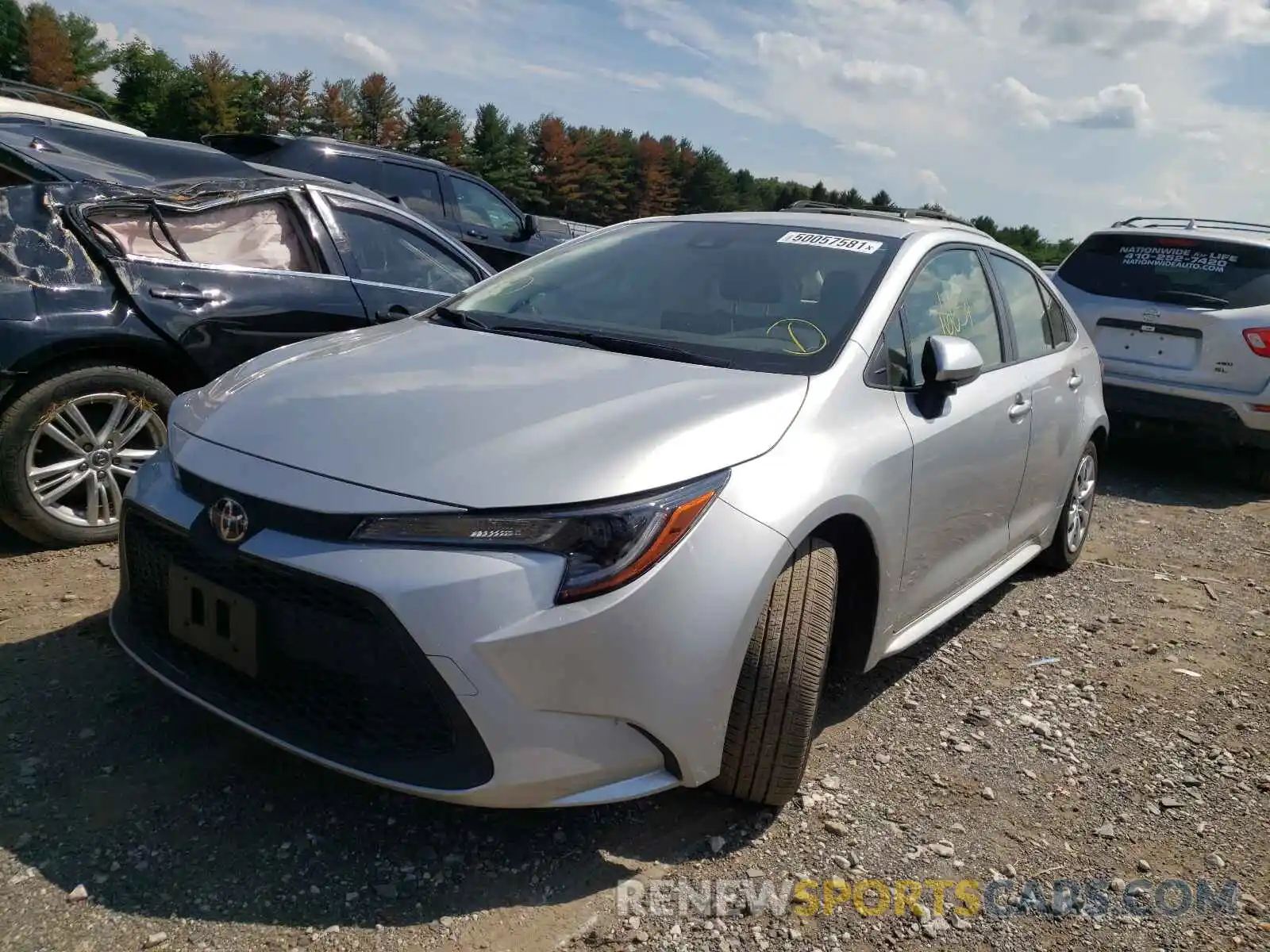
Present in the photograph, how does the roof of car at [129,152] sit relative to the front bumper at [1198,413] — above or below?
above

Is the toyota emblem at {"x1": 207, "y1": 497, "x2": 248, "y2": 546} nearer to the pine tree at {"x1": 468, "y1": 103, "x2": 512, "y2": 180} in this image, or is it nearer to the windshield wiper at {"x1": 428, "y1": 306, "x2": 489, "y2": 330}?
the windshield wiper at {"x1": 428, "y1": 306, "x2": 489, "y2": 330}

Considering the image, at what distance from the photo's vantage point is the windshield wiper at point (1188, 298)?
265 inches

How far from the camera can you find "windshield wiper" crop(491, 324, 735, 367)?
9.53ft

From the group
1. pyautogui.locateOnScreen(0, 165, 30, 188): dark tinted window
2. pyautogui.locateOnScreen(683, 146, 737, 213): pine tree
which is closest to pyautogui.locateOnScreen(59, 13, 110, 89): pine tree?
pyautogui.locateOnScreen(683, 146, 737, 213): pine tree

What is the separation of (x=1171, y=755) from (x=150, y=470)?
3169mm

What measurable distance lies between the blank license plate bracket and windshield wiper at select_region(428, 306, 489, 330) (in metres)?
1.27

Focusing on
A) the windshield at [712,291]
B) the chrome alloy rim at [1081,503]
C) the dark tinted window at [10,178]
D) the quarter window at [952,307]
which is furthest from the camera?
the chrome alloy rim at [1081,503]

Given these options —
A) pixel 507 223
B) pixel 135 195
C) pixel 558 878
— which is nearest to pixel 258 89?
pixel 507 223

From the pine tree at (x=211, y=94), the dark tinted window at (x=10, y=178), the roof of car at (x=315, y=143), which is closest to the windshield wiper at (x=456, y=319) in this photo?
the dark tinted window at (x=10, y=178)

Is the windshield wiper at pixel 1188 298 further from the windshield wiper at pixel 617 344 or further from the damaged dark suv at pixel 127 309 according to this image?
the windshield wiper at pixel 617 344

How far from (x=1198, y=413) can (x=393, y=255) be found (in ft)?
17.0

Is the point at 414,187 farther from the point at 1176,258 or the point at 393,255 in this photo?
the point at 1176,258

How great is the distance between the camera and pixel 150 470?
2660 mm

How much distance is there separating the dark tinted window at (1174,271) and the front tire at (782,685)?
5.54m
